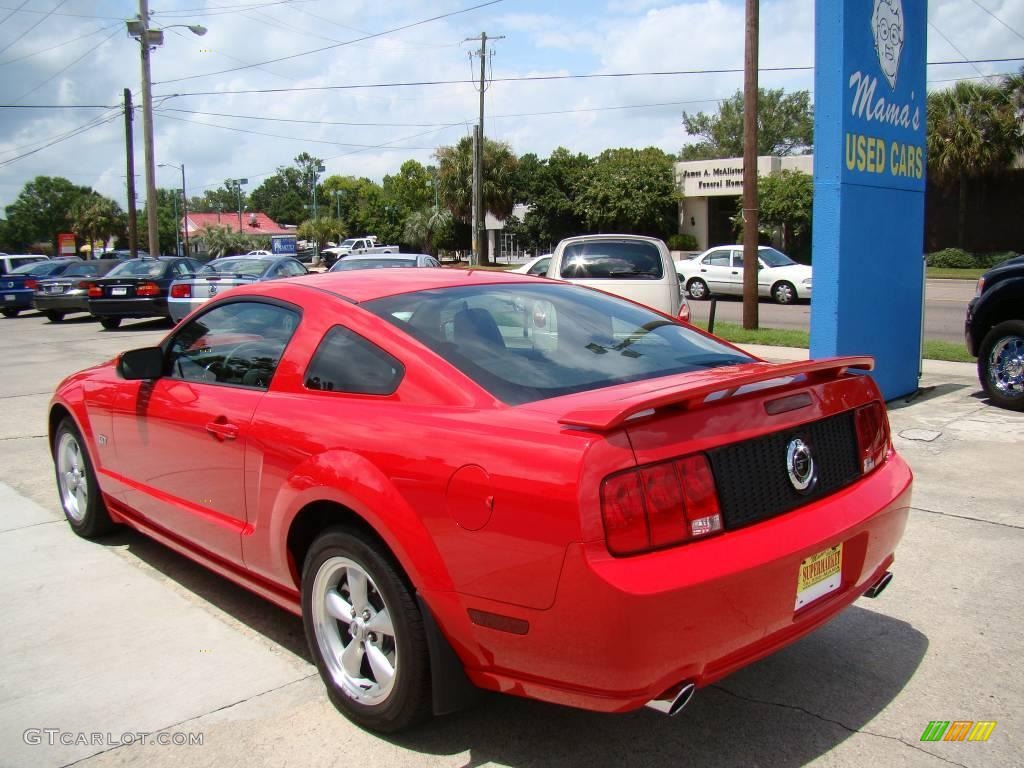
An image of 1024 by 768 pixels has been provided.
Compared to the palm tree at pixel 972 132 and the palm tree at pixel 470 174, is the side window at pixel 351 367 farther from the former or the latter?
the palm tree at pixel 470 174

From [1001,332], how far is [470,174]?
151ft

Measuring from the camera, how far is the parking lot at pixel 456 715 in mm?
3057

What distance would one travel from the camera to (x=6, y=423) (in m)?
9.09

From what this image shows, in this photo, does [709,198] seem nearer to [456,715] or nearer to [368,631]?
[456,715]

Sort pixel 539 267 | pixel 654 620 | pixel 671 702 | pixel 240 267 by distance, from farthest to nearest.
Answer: pixel 240 267 → pixel 539 267 → pixel 671 702 → pixel 654 620

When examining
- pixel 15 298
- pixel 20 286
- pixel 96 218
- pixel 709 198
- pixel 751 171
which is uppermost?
pixel 96 218

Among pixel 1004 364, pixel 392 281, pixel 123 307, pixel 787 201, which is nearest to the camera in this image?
pixel 392 281

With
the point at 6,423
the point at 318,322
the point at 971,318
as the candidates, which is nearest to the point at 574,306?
the point at 318,322

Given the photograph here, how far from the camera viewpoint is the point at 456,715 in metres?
3.29

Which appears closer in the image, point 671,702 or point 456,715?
point 671,702

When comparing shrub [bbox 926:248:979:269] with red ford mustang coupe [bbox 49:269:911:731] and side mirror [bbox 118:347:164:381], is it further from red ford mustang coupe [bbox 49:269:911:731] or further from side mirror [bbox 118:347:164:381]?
side mirror [bbox 118:347:164:381]

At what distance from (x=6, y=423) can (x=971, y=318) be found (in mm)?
9547

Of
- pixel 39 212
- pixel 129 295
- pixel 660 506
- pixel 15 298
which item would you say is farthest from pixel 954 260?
pixel 39 212

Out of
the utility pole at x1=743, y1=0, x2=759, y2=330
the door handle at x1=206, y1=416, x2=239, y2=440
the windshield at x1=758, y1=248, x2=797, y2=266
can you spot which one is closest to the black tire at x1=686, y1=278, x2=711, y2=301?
the windshield at x1=758, y1=248, x2=797, y2=266
